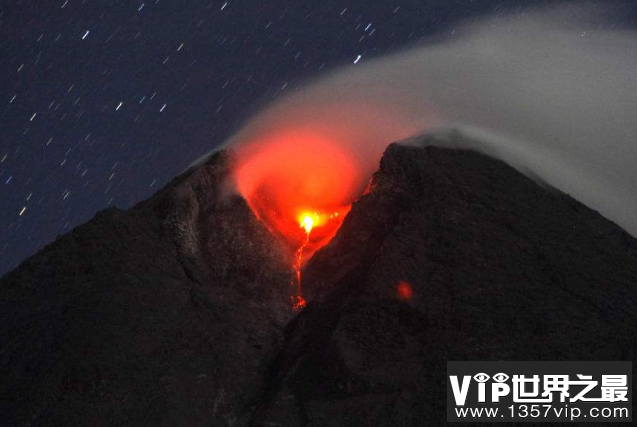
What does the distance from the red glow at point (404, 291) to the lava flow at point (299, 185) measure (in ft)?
24.3

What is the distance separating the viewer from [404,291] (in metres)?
20.6

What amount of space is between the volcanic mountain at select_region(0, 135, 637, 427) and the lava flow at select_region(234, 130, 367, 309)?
1810mm

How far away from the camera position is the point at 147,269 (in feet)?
76.6

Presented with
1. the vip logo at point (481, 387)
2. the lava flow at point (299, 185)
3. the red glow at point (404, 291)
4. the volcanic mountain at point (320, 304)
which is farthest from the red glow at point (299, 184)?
the vip logo at point (481, 387)

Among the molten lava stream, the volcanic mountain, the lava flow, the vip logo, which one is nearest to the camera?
the vip logo

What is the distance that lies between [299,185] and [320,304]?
397 inches

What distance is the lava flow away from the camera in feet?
96.5

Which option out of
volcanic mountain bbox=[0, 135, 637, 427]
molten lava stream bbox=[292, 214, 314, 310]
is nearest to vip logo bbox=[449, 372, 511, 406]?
volcanic mountain bbox=[0, 135, 637, 427]

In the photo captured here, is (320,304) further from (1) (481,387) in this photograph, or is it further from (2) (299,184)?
(2) (299,184)

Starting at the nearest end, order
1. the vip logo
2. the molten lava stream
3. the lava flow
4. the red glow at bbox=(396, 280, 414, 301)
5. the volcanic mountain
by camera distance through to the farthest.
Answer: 1. the vip logo
2. the volcanic mountain
3. the red glow at bbox=(396, 280, 414, 301)
4. the molten lava stream
5. the lava flow

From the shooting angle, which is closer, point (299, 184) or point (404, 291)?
point (404, 291)

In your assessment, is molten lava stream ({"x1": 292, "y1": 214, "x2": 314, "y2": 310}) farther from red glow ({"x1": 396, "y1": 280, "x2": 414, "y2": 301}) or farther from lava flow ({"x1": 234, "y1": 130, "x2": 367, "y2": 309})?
red glow ({"x1": 396, "y1": 280, "x2": 414, "y2": 301})

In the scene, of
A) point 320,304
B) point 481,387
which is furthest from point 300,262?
point 481,387

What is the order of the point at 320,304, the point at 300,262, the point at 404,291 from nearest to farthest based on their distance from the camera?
the point at 404,291, the point at 320,304, the point at 300,262
